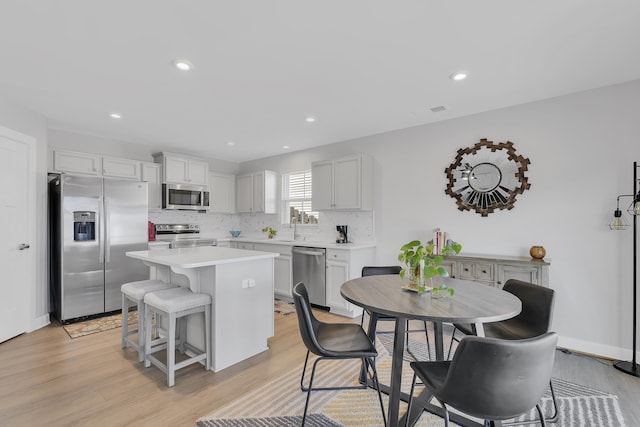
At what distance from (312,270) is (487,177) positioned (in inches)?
101

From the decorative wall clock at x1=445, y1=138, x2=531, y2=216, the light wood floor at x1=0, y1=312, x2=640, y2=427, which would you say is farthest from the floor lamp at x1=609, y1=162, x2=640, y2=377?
the decorative wall clock at x1=445, y1=138, x2=531, y2=216

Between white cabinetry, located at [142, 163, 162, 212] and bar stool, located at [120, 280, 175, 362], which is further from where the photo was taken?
white cabinetry, located at [142, 163, 162, 212]

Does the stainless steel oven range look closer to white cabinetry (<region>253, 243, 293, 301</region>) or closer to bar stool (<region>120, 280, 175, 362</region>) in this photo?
white cabinetry (<region>253, 243, 293, 301</region>)

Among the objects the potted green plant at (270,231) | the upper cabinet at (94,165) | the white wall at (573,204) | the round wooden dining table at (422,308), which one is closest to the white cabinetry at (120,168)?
the upper cabinet at (94,165)

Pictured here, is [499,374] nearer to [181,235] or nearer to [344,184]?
[344,184]

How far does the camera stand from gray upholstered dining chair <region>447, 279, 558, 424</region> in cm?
203

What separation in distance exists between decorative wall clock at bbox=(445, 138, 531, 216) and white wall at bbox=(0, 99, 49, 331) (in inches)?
196

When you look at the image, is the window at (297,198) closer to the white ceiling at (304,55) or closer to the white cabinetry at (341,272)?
the white cabinetry at (341,272)

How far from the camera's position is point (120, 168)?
4.75 m

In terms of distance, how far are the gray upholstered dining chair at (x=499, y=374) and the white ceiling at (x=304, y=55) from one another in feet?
6.11

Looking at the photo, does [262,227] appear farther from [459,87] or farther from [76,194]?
[459,87]

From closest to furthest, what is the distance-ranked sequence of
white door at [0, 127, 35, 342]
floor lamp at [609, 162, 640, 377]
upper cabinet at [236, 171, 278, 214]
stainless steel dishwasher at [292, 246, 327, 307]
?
floor lamp at [609, 162, 640, 377] < white door at [0, 127, 35, 342] < stainless steel dishwasher at [292, 246, 327, 307] < upper cabinet at [236, 171, 278, 214]

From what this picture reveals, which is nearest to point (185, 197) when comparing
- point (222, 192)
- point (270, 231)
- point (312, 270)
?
point (222, 192)

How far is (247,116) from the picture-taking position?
12.4ft
